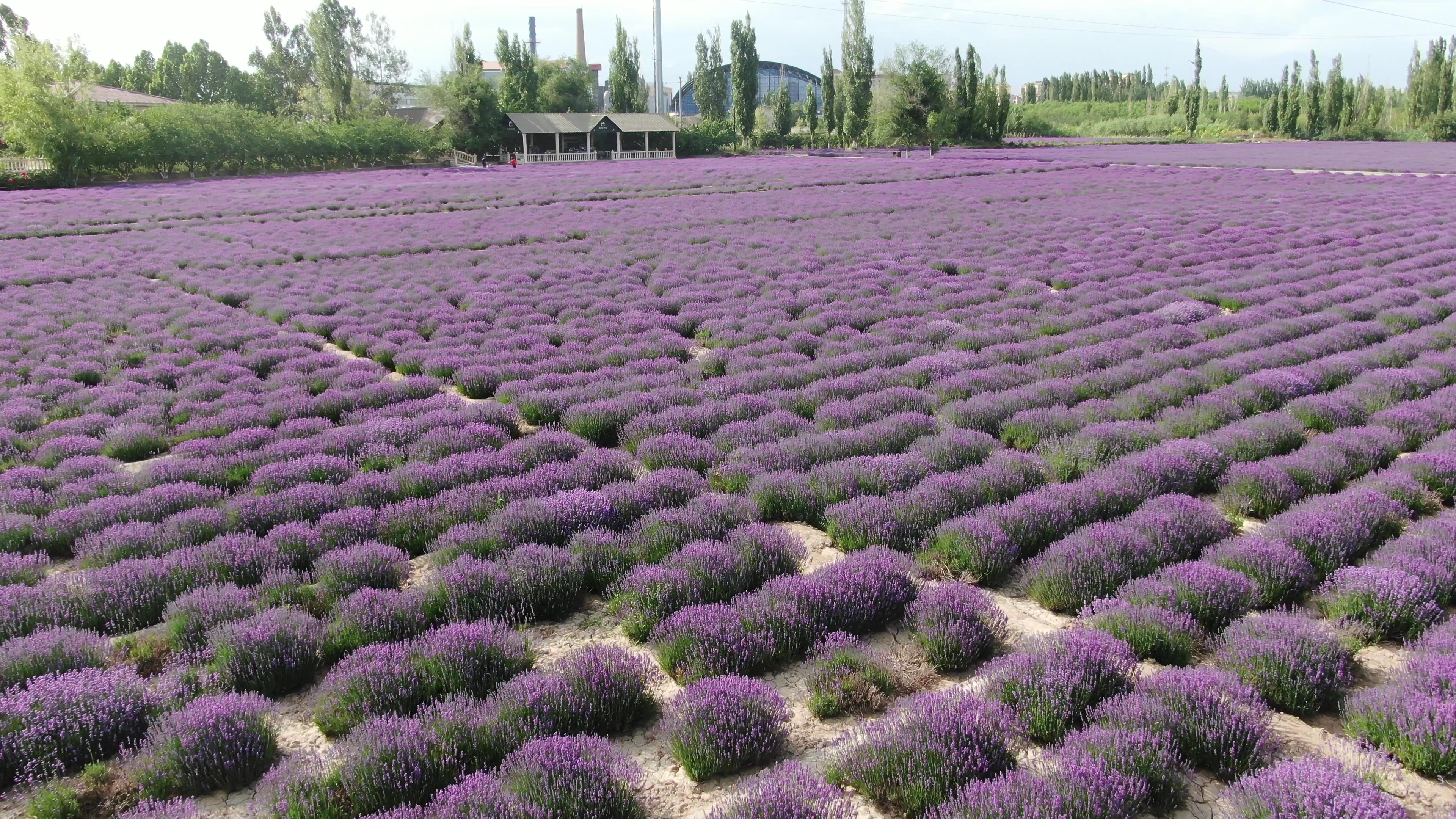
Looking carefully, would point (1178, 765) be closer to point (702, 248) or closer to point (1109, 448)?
point (1109, 448)

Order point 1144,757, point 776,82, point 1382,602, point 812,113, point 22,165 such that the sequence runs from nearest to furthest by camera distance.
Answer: point 1144,757, point 1382,602, point 22,165, point 812,113, point 776,82

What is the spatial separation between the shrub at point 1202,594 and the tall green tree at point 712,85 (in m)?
83.7

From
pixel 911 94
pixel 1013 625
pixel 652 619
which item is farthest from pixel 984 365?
pixel 911 94

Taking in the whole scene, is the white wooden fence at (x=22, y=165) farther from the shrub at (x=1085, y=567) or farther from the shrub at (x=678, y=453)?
the shrub at (x=1085, y=567)

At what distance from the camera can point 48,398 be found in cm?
906

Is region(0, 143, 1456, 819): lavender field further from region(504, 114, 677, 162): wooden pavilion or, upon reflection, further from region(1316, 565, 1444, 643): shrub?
region(504, 114, 677, 162): wooden pavilion

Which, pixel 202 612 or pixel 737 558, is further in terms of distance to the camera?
pixel 737 558

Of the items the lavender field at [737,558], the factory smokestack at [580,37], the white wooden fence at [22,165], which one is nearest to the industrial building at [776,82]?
the factory smokestack at [580,37]

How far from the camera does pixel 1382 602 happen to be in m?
4.49

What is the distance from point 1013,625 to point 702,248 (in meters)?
15.6

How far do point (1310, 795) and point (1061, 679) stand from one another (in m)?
0.97

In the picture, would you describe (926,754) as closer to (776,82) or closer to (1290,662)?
(1290,662)

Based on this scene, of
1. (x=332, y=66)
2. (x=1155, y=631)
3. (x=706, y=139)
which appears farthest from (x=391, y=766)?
(x=332, y=66)

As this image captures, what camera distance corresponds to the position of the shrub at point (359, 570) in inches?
195
